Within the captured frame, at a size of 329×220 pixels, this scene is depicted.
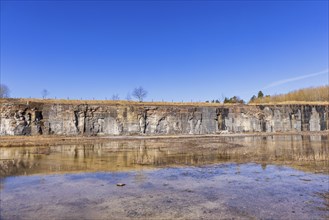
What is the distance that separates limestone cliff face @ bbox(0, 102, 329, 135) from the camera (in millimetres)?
36594

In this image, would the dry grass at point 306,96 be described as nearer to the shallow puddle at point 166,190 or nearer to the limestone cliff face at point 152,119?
the limestone cliff face at point 152,119

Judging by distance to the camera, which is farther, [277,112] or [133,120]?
[277,112]

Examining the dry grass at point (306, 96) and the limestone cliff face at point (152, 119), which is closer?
the limestone cliff face at point (152, 119)

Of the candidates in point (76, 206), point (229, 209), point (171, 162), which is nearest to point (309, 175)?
point (229, 209)

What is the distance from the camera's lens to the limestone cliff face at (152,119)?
120 ft

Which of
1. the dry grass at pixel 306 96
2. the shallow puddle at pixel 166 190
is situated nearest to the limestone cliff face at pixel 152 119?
the dry grass at pixel 306 96

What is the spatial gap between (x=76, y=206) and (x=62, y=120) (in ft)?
109

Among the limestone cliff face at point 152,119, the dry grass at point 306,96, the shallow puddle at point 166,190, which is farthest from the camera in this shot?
the dry grass at point 306,96

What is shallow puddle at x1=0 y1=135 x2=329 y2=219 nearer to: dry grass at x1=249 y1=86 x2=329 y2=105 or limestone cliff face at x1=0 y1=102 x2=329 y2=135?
limestone cliff face at x1=0 y1=102 x2=329 y2=135

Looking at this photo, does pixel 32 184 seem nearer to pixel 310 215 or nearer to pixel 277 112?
pixel 310 215

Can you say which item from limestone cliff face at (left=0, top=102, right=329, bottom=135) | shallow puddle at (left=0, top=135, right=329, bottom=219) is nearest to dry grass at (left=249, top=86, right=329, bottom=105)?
limestone cliff face at (left=0, top=102, right=329, bottom=135)

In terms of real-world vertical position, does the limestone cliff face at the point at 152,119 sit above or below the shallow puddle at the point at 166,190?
above

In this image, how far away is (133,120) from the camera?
1633 inches

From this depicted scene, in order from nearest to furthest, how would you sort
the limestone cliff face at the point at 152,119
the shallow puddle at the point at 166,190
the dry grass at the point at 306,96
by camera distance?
the shallow puddle at the point at 166,190, the limestone cliff face at the point at 152,119, the dry grass at the point at 306,96
